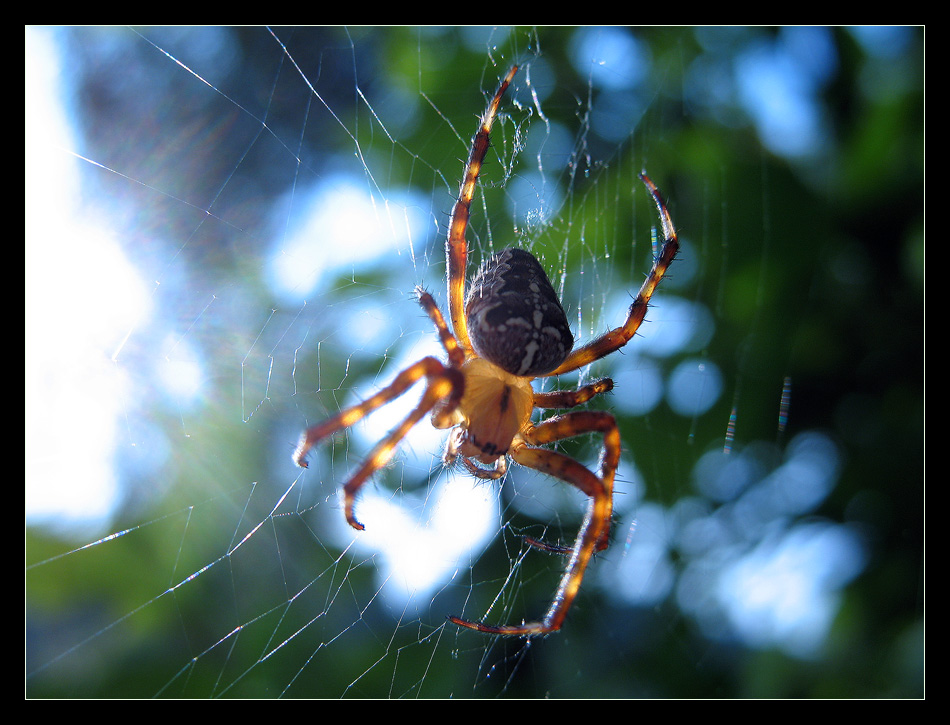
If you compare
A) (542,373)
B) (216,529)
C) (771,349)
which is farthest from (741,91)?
(216,529)

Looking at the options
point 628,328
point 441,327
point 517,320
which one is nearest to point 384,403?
point 441,327

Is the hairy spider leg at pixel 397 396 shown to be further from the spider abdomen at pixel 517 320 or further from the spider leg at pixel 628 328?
the spider leg at pixel 628 328

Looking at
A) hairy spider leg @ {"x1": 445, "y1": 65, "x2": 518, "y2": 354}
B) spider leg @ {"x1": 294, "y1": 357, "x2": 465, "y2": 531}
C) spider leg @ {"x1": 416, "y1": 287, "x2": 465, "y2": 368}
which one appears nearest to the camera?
spider leg @ {"x1": 294, "y1": 357, "x2": 465, "y2": 531}

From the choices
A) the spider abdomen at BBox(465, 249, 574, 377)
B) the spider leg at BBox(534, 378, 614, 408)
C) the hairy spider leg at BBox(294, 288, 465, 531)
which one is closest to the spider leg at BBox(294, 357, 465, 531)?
the hairy spider leg at BBox(294, 288, 465, 531)

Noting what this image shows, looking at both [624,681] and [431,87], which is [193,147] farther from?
[624,681]

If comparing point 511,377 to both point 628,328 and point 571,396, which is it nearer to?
point 571,396

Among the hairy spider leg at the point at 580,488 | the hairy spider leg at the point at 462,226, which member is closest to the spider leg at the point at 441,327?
the hairy spider leg at the point at 462,226

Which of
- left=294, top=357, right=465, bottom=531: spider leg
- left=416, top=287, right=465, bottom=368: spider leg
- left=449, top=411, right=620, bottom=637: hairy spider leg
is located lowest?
left=449, top=411, right=620, bottom=637: hairy spider leg

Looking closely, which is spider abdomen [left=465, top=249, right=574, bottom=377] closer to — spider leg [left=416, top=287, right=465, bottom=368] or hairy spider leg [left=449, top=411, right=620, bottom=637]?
spider leg [left=416, top=287, right=465, bottom=368]
